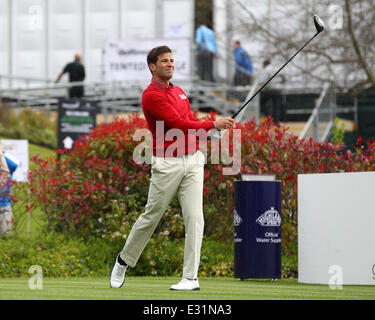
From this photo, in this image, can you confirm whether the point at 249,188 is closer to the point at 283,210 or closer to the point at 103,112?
the point at 283,210

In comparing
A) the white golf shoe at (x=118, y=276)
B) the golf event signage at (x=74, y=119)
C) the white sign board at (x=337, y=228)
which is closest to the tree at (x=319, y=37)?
the golf event signage at (x=74, y=119)

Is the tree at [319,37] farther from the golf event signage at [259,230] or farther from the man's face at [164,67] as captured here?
the man's face at [164,67]

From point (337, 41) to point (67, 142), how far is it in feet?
20.4

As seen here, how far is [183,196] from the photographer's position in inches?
353

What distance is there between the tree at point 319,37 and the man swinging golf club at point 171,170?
11.1 metres

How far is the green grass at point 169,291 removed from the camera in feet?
26.6

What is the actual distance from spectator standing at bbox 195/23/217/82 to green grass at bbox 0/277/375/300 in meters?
14.4

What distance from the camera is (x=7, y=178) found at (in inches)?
500

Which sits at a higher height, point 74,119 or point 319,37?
point 319,37

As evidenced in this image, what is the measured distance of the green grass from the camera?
26.6 feet

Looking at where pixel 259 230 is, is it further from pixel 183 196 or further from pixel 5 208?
pixel 5 208

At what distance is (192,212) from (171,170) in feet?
1.41

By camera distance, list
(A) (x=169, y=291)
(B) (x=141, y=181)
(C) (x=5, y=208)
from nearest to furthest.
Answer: (A) (x=169, y=291)
(B) (x=141, y=181)
(C) (x=5, y=208)

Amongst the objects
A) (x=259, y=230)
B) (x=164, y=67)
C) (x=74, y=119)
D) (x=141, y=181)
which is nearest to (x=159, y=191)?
(x=164, y=67)
